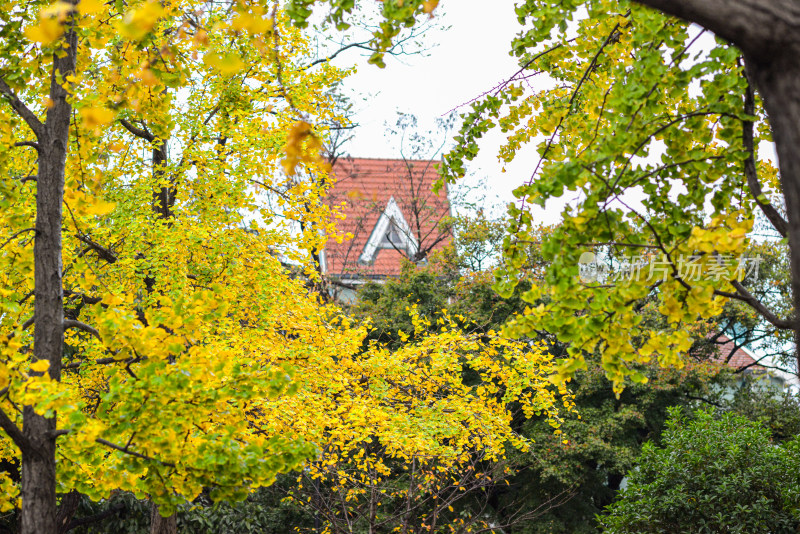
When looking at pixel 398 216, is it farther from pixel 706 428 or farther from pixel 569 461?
pixel 706 428

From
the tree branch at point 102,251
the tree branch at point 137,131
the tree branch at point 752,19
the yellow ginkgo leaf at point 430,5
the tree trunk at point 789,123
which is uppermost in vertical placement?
the tree branch at point 137,131

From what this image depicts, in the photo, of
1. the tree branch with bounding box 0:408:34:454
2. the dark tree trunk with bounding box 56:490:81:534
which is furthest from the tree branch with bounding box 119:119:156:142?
the tree branch with bounding box 0:408:34:454

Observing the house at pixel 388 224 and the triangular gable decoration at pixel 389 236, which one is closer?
the house at pixel 388 224

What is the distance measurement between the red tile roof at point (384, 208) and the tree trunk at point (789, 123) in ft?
58.9

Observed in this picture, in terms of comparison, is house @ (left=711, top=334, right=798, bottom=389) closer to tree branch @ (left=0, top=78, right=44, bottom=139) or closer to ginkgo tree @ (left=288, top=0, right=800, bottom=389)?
ginkgo tree @ (left=288, top=0, right=800, bottom=389)

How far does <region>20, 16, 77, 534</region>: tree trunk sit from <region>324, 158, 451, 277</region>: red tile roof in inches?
612

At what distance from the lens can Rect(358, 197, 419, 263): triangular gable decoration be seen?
2131 centimetres

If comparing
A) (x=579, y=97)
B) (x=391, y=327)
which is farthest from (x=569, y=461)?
(x=579, y=97)

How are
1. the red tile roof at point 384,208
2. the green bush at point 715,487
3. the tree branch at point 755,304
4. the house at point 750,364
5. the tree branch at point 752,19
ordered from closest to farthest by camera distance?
1. the tree branch at point 752,19
2. the tree branch at point 755,304
3. the green bush at point 715,487
4. the house at point 750,364
5. the red tile roof at point 384,208

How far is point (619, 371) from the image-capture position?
12.6ft

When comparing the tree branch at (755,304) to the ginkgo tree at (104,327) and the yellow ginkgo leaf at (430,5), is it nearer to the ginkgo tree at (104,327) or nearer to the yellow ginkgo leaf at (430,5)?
the yellow ginkgo leaf at (430,5)

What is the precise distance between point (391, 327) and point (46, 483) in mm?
11863

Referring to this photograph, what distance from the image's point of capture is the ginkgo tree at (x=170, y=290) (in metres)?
4.16

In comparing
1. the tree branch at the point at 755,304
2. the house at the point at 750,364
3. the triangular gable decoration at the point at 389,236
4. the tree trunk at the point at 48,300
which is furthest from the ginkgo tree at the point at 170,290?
the triangular gable decoration at the point at 389,236
